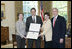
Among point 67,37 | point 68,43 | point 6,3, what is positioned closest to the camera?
point 68,43

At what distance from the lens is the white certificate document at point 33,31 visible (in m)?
4.22

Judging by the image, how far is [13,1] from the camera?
9.12 m

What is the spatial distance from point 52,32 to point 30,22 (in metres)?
0.56

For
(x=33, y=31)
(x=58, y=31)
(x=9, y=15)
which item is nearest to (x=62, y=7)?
(x=9, y=15)

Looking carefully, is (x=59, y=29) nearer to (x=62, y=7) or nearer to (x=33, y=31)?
(x=33, y=31)

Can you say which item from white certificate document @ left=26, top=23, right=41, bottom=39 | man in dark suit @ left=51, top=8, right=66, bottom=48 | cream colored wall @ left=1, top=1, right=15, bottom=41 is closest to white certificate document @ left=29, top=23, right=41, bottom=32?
white certificate document @ left=26, top=23, right=41, bottom=39

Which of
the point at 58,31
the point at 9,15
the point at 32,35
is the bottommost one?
the point at 32,35

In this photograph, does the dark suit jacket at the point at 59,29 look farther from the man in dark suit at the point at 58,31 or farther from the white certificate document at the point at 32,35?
the white certificate document at the point at 32,35

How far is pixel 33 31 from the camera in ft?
14.1

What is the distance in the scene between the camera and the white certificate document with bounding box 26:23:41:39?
422 centimetres

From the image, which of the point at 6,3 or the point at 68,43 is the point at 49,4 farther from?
the point at 68,43

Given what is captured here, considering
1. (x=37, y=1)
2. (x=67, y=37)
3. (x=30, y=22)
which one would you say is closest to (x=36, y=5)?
(x=37, y=1)

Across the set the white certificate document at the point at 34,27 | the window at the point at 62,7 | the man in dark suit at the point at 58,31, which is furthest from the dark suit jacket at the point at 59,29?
the window at the point at 62,7

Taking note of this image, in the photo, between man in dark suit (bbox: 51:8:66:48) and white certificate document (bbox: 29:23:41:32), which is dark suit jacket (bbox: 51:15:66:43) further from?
white certificate document (bbox: 29:23:41:32)
